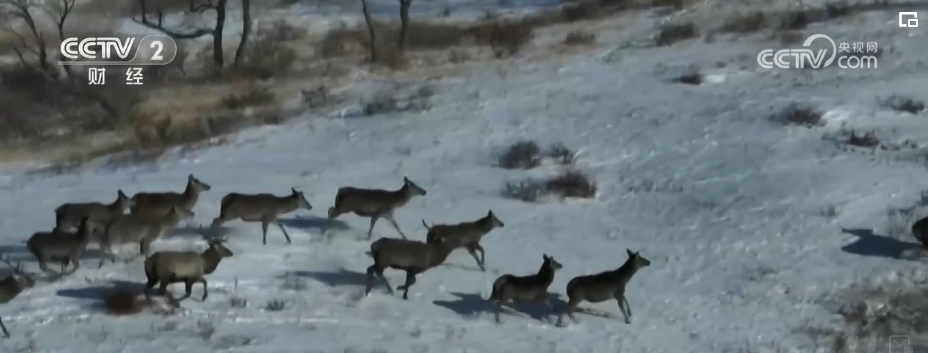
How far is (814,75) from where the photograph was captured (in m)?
24.4

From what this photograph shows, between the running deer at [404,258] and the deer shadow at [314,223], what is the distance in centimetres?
277

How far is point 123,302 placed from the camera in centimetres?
1216

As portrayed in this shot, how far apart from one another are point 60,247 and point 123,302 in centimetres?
158

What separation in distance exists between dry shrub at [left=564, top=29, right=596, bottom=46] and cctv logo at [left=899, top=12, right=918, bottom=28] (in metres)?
7.30

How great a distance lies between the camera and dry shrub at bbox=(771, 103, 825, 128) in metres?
20.5

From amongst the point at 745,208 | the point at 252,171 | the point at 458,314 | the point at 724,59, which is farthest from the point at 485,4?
the point at 458,314

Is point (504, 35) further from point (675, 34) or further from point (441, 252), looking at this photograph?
point (441, 252)

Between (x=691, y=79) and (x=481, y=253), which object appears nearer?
(x=481, y=253)

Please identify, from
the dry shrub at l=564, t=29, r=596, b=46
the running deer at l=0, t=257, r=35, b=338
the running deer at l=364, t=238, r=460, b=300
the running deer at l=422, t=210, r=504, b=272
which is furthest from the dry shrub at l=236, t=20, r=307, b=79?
the running deer at l=0, t=257, r=35, b=338

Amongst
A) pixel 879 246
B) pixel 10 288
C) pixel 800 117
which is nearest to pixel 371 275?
pixel 10 288

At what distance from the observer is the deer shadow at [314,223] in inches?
620

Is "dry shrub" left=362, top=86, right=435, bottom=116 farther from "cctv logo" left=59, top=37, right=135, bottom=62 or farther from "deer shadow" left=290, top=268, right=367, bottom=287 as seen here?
"cctv logo" left=59, top=37, right=135, bottom=62

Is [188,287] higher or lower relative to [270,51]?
lower

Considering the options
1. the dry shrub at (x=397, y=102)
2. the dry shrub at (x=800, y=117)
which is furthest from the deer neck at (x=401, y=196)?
the dry shrub at (x=800, y=117)
